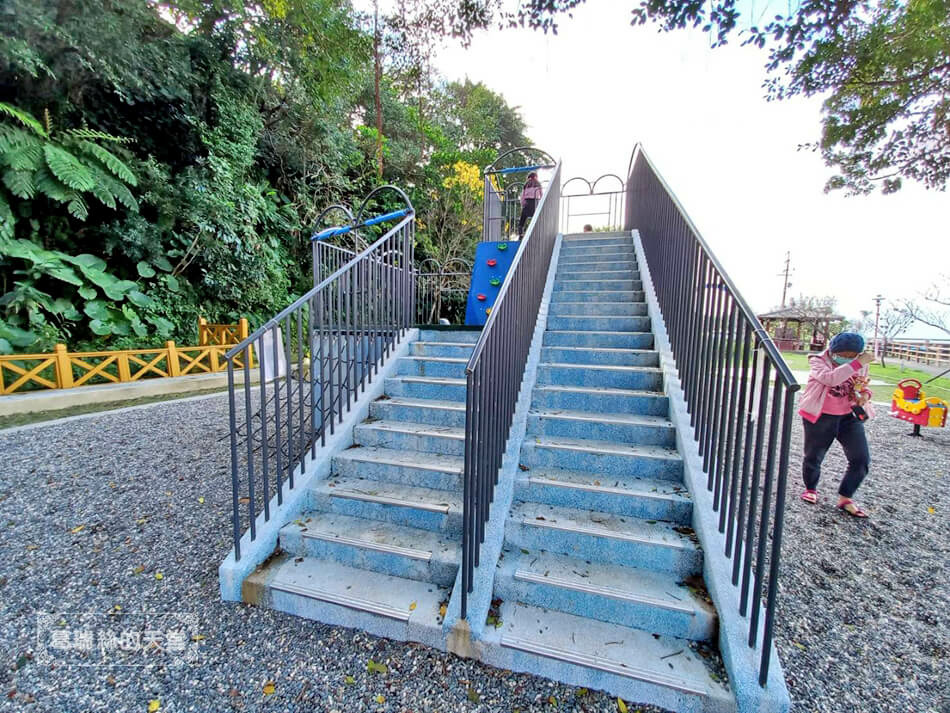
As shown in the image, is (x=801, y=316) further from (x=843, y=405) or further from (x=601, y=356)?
(x=601, y=356)

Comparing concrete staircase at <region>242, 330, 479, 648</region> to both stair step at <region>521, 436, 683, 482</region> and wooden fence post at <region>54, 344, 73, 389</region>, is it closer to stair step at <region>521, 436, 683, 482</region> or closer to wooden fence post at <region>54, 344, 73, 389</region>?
stair step at <region>521, 436, 683, 482</region>

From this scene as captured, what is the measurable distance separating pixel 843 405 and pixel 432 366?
10.5ft

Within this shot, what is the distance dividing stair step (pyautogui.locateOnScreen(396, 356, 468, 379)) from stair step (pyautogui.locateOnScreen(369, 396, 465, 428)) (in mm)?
380

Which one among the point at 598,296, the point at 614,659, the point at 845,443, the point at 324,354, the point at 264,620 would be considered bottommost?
the point at 264,620

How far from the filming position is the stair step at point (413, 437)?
2686 mm

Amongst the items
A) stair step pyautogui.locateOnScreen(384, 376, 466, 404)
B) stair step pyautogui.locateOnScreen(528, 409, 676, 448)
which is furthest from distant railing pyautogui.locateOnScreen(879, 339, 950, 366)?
stair step pyautogui.locateOnScreen(384, 376, 466, 404)

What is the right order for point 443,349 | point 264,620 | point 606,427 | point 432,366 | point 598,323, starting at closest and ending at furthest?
point 264,620 → point 606,427 → point 432,366 → point 443,349 → point 598,323

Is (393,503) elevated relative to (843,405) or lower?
lower

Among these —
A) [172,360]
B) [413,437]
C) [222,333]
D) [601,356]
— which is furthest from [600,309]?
[222,333]

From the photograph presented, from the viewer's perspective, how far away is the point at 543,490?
2311 mm

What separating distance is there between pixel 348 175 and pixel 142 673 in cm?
1248

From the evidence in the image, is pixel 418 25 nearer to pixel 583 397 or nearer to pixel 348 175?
pixel 348 175

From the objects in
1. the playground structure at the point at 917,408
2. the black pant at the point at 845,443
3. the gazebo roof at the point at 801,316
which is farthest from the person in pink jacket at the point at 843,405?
the gazebo roof at the point at 801,316

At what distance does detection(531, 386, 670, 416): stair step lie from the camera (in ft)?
9.16
